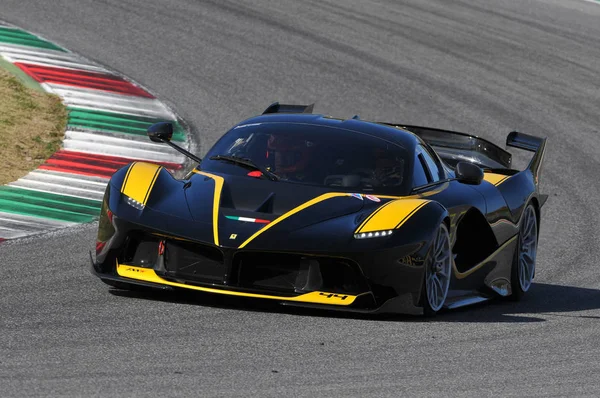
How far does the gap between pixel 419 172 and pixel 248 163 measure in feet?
3.96

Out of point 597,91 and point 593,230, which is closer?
point 593,230

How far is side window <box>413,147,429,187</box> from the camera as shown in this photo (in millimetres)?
8367

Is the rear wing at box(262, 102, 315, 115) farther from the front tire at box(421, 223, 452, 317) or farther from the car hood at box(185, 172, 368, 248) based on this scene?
the front tire at box(421, 223, 452, 317)

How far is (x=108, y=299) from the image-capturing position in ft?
23.9

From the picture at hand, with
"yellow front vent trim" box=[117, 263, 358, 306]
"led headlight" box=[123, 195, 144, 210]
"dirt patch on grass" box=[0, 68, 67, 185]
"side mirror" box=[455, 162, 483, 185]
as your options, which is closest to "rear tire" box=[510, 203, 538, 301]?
"side mirror" box=[455, 162, 483, 185]

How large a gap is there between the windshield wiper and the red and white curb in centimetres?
198

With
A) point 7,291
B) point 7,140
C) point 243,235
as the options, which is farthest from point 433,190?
point 7,140

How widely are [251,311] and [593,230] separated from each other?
656cm

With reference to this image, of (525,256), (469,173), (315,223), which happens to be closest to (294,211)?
(315,223)

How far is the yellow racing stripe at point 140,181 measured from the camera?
753 cm

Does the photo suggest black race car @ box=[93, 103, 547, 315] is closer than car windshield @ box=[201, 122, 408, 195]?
Yes

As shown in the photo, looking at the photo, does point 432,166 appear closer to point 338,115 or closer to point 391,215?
point 391,215

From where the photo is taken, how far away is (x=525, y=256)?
9.66 metres

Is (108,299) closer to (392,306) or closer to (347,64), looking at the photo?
(392,306)
